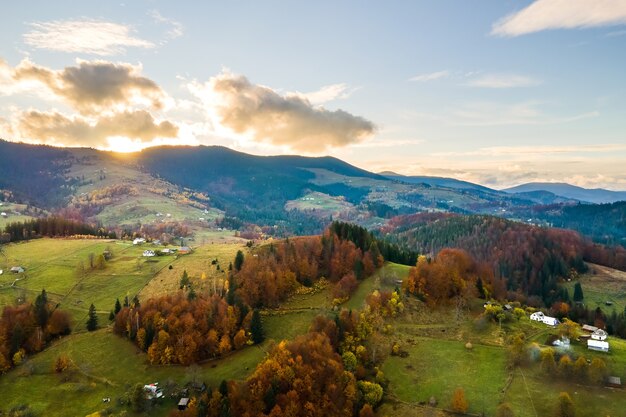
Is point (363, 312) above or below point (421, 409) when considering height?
above

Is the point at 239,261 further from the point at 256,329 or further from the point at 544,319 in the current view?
the point at 544,319

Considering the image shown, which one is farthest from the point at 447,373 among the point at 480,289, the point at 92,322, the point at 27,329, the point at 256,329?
the point at 27,329

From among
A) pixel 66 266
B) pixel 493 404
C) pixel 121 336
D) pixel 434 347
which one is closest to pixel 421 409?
pixel 493 404

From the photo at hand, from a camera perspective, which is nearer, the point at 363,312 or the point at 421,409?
the point at 421,409

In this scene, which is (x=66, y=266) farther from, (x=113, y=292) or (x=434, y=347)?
(x=434, y=347)

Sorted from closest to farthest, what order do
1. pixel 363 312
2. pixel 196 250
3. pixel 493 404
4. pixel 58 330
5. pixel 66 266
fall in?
pixel 493 404 → pixel 363 312 → pixel 58 330 → pixel 66 266 → pixel 196 250

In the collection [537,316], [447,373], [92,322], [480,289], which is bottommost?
[447,373]

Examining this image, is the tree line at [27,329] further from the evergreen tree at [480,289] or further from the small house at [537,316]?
the small house at [537,316]
